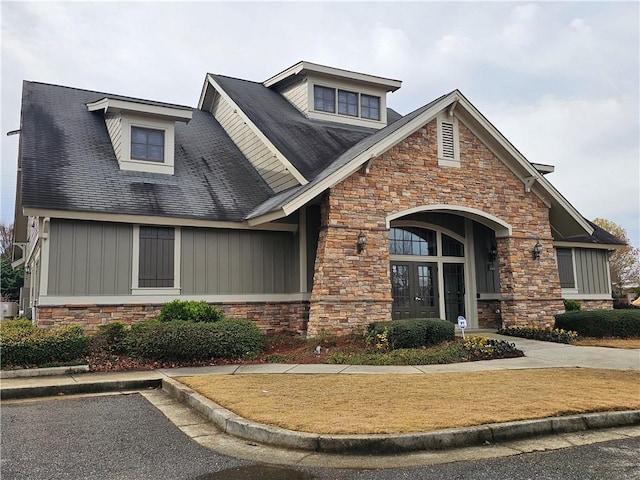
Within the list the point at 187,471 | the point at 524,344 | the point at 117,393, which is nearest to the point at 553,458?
the point at 187,471

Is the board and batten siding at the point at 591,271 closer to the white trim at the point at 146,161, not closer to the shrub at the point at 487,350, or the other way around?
the shrub at the point at 487,350

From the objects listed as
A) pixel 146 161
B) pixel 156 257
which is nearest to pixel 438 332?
pixel 156 257

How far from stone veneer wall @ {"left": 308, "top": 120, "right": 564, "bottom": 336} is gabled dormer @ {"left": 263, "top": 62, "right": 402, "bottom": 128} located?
4.94 metres

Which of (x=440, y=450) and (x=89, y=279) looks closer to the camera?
(x=440, y=450)

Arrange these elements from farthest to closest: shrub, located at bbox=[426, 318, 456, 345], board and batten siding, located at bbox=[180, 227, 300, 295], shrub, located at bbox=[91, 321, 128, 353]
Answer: board and batten siding, located at bbox=[180, 227, 300, 295], shrub, located at bbox=[426, 318, 456, 345], shrub, located at bbox=[91, 321, 128, 353]

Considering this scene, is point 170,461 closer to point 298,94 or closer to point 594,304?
point 298,94

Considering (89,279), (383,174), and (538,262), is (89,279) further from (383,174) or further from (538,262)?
(538,262)

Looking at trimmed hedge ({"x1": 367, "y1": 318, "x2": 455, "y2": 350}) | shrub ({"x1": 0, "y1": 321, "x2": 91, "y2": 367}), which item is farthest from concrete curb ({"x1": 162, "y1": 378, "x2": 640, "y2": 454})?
trimmed hedge ({"x1": 367, "y1": 318, "x2": 455, "y2": 350})

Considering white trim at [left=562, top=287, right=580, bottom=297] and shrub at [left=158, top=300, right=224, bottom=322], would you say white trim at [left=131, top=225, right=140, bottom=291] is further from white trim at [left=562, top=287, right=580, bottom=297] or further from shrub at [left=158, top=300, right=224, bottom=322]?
white trim at [left=562, top=287, right=580, bottom=297]

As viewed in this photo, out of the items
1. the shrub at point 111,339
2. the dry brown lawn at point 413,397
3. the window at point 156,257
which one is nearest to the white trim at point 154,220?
the window at point 156,257

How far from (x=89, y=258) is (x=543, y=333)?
1185cm

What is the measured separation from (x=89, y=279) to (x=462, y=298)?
36.3ft

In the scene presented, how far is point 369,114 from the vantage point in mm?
20250

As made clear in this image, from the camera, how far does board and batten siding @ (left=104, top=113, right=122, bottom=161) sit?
15086 mm
